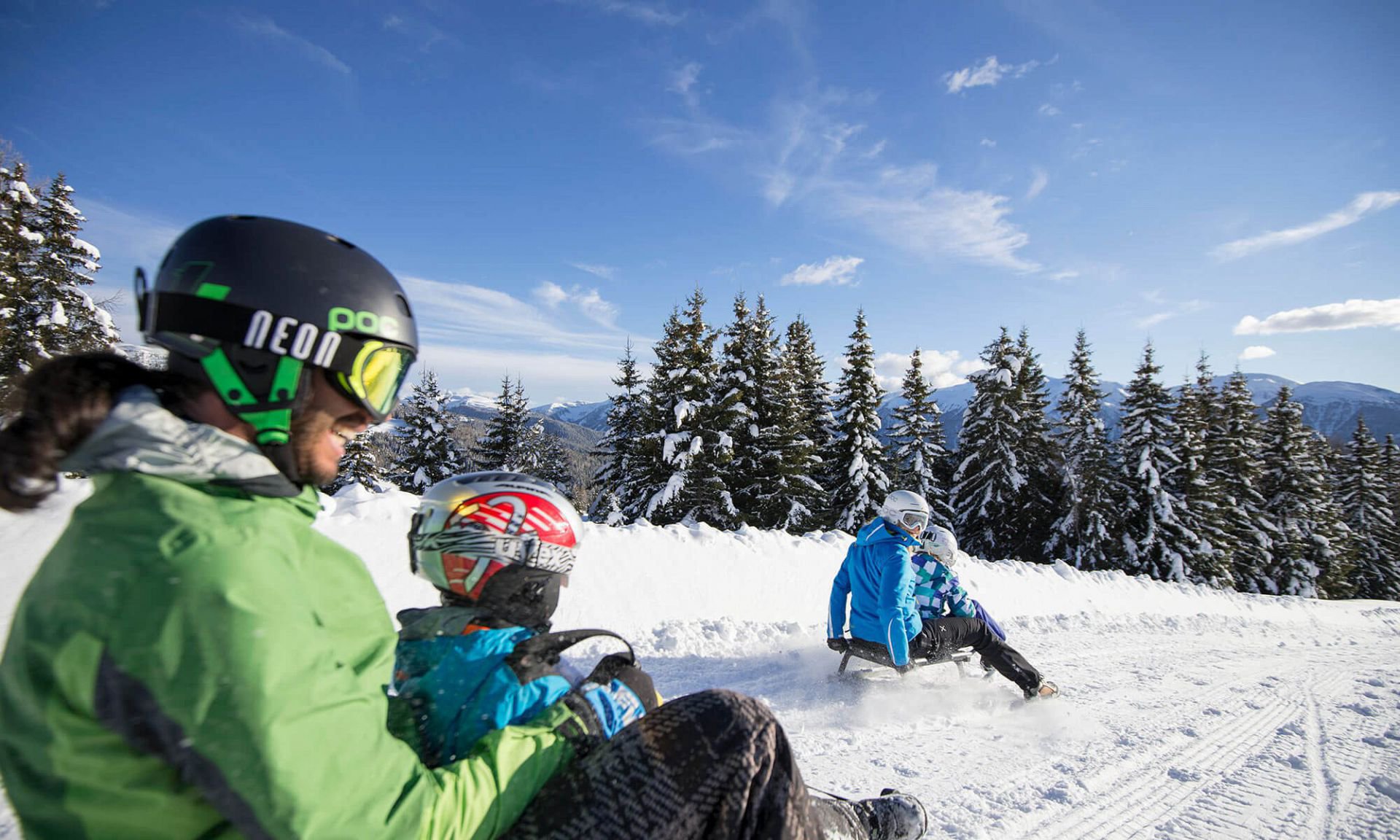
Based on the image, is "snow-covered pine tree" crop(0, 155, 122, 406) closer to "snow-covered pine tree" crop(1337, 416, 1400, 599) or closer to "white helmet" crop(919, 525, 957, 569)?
"white helmet" crop(919, 525, 957, 569)

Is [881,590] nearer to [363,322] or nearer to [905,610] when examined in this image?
[905,610]

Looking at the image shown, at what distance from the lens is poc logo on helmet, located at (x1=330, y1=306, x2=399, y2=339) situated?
1.72m

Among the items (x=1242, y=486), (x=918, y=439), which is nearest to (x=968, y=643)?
(x=918, y=439)

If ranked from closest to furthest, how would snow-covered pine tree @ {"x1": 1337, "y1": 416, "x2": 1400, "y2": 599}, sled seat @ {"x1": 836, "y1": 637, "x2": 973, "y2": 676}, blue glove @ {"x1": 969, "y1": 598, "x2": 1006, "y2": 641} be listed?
sled seat @ {"x1": 836, "y1": 637, "x2": 973, "y2": 676} < blue glove @ {"x1": 969, "y1": 598, "x2": 1006, "y2": 641} < snow-covered pine tree @ {"x1": 1337, "y1": 416, "x2": 1400, "y2": 599}

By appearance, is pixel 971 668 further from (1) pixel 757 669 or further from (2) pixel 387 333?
(2) pixel 387 333

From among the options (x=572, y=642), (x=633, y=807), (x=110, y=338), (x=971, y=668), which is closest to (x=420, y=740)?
(x=572, y=642)

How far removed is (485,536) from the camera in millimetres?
2549

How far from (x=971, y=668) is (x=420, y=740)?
236 inches

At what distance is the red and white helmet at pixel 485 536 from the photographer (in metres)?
2.53

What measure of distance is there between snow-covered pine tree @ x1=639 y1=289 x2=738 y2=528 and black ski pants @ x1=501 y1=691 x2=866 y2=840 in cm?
1864

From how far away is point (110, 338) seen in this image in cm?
2094

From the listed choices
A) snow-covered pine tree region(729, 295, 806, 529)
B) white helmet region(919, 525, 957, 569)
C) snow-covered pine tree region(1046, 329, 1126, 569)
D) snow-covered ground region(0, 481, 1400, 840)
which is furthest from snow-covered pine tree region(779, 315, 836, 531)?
white helmet region(919, 525, 957, 569)

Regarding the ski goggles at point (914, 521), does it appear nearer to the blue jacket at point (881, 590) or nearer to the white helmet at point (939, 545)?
the blue jacket at point (881, 590)

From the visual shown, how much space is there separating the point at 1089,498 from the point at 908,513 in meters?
25.8
